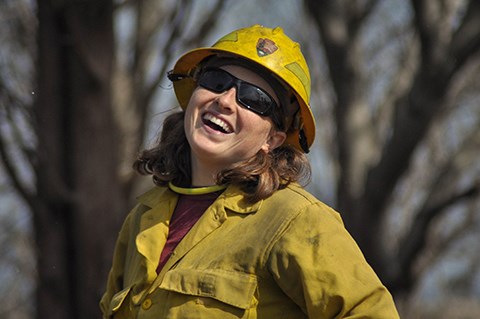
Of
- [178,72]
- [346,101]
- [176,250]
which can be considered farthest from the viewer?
[346,101]

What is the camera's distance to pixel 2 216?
1396cm

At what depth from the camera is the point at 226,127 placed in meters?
3.02

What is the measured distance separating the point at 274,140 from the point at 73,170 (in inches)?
145

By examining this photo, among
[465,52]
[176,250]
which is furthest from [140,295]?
[465,52]

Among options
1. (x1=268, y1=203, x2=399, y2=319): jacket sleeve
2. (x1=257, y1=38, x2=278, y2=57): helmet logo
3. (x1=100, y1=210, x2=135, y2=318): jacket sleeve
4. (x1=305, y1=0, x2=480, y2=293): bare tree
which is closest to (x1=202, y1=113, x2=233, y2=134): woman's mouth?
(x1=257, y1=38, x2=278, y2=57): helmet logo

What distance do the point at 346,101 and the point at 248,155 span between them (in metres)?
5.88

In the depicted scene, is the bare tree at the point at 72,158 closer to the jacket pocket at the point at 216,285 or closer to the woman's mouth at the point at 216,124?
the woman's mouth at the point at 216,124

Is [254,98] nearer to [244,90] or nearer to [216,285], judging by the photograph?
[244,90]

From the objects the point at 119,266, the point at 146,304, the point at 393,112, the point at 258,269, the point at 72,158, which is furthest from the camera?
the point at 393,112

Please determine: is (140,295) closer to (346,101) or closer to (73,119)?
(73,119)

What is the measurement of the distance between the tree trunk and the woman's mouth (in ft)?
11.5

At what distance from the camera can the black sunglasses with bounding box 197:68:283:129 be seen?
9.93 feet

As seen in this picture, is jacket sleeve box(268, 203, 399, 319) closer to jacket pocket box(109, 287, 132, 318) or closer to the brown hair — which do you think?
the brown hair

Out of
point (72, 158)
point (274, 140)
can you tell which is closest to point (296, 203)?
point (274, 140)
